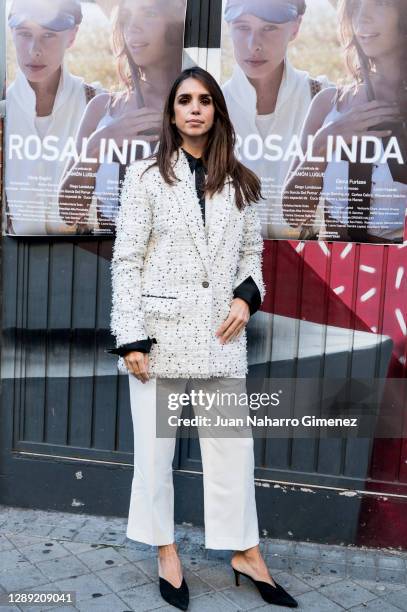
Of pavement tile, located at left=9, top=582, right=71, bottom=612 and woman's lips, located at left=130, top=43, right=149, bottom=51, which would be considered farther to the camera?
woman's lips, located at left=130, top=43, right=149, bottom=51

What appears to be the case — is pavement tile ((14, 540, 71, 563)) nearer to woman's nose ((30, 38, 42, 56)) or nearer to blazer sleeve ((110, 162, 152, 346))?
blazer sleeve ((110, 162, 152, 346))

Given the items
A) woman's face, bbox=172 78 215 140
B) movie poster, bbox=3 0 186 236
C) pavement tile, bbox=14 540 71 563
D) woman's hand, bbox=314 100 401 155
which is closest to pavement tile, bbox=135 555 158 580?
pavement tile, bbox=14 540 71 563

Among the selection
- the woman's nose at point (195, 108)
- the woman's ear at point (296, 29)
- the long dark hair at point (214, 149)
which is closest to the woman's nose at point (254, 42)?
the woman's ear at point (296, 29)

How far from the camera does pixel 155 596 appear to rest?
3137mm

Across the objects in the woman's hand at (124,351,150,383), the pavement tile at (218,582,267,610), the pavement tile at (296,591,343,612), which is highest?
the woman's hand at (124,351,150,383)

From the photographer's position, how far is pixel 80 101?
3.71 m

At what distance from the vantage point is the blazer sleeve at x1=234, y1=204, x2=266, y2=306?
312cm

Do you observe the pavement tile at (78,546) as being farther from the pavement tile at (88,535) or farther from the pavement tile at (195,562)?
the pavement tile at (195,562)

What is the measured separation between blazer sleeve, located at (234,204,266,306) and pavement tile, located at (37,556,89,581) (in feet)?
4.77

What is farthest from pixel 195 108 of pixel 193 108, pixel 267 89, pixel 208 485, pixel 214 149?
pixel 208 485

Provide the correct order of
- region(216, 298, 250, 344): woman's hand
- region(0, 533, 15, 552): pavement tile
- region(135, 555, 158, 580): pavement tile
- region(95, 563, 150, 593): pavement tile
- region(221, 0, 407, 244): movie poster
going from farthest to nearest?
1. region(0, 533, 15, 552): pavement tile
2. region(221, 0, 407, 244): movie poster
3. region(135, 555, 158, 580): pavement tile
4. region(95, 563, 150, 593): pavement tile
5. region(216, 298, 250, 344): woman's hand

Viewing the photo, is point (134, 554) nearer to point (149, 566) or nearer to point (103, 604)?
point (149, 566)

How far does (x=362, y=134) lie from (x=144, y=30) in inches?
45.2

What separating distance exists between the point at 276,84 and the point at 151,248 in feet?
3.65
